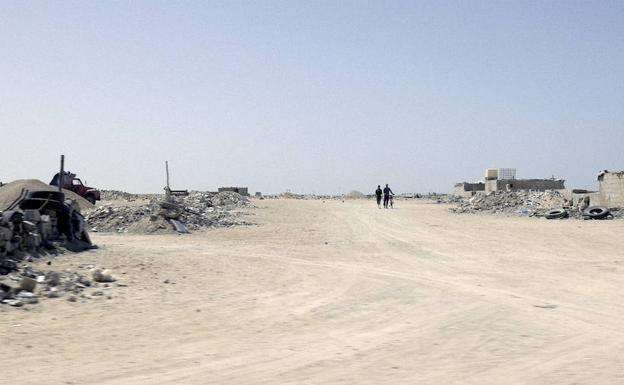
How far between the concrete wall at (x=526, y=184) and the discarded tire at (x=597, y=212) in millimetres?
20484

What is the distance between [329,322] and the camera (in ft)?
27.1

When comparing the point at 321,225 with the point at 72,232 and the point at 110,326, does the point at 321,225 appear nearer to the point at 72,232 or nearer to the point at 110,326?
the point at 72,232

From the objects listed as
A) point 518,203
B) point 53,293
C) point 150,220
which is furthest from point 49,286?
point 518,203

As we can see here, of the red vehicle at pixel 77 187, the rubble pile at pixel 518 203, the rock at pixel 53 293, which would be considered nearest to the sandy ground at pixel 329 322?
the rock at pixel 53 293

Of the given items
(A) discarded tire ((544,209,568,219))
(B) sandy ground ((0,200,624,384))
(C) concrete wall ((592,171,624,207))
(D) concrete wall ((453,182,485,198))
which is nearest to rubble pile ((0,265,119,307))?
(B) sandy ground ((0,200,624,384))

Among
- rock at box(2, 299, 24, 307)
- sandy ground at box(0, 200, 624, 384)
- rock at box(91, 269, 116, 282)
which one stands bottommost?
sandy ground at box(0, 200, 624, 384)

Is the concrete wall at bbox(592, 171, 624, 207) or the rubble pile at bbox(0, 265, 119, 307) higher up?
the concrete wall at bbox(592, 171, 624, 207)

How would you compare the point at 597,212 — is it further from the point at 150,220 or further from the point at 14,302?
the point at 14,302

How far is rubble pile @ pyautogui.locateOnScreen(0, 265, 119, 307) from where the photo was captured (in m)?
9.11

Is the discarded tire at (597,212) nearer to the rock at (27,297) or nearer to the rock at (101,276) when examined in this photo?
the rock at (101,276)

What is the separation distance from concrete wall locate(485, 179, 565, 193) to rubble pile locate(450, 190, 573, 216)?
8.74 metres

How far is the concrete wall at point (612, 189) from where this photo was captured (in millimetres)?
30938

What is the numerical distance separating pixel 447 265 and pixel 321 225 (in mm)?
13447

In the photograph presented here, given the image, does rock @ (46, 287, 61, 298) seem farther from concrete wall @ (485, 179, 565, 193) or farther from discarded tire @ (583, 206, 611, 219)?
concrete wall @ (485, 179, 565, 193)
